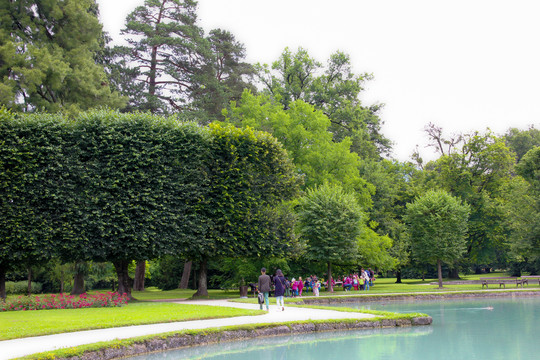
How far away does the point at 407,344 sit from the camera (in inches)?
523

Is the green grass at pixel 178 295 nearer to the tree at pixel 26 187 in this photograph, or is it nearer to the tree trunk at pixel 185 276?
the tree trunk at pixel 185 276

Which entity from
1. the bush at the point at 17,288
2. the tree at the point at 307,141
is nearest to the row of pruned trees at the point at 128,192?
the tree at the point at 307,141

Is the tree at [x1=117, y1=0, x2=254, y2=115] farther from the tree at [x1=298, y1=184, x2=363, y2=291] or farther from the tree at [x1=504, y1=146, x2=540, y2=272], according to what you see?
the tree at [x1=504, y1=146, x2=540, y2=272]

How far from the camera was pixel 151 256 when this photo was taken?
85.9ft

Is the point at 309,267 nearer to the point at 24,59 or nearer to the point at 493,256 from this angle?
the point at 24,59

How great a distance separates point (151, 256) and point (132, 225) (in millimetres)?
2474

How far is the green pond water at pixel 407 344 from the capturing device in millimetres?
11789

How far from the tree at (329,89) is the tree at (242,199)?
63.7 feet

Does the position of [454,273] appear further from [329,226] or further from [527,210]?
[329,226]

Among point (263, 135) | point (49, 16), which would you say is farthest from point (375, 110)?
A: point (49, 16)

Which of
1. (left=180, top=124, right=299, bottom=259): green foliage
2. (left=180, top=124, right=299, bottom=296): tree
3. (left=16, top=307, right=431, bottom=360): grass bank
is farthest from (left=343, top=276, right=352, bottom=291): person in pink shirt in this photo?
(left=16, top=307, right=431, bottom=360): grass bank

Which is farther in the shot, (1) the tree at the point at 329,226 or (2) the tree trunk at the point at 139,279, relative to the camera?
(2) the tree trunk at the point at 139,279

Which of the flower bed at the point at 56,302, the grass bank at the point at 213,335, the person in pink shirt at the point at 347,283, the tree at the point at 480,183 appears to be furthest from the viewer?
the tree at the point at 480,183

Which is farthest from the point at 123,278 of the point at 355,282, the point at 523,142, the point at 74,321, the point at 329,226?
the point at 523,142
